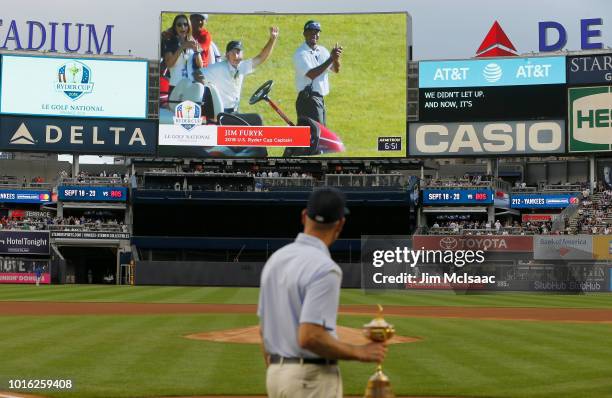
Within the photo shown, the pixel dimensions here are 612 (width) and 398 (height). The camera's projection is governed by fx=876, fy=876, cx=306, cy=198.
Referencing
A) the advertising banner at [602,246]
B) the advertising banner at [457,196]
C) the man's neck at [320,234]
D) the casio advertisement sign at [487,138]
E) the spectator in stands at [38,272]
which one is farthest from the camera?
the advertising banner at [457,196]

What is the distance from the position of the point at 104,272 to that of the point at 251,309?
124 feet

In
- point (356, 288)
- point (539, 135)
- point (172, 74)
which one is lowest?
point (356, 288)

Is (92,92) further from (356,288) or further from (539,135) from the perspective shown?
(539,135)

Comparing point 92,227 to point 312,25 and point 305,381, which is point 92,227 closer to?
point 312,25

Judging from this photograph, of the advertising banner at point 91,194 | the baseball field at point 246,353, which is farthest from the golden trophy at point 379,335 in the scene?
the advertising banner at point 91,194

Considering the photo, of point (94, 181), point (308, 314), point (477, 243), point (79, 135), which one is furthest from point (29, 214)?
point (308, 314)

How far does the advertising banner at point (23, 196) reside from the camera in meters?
64.6

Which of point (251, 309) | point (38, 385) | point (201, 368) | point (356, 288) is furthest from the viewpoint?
point (356, 288)

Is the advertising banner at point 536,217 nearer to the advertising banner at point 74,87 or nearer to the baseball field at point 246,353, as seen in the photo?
the advertising banner at point 74,87

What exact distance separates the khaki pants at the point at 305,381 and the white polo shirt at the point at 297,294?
83mm

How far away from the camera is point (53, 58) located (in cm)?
6259

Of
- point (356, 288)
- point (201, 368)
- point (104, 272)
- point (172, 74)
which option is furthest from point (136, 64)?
point (201, 368)

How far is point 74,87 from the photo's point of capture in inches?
2464

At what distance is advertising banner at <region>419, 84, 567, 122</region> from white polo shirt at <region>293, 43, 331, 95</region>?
7052 millimetres
